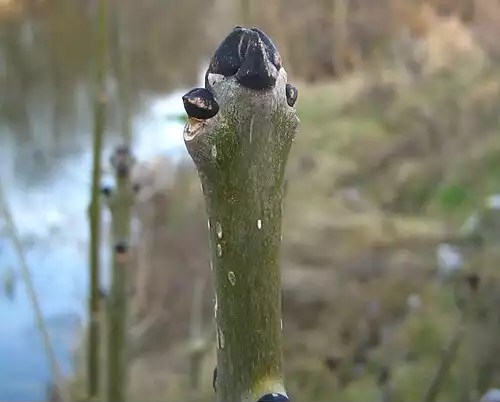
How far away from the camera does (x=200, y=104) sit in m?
0.15

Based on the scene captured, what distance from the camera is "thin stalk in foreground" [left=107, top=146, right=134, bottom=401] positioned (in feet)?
1.77

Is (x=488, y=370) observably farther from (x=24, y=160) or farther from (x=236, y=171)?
(x=24, y=160)

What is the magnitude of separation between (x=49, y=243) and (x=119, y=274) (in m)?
1.36

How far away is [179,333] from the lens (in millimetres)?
1582

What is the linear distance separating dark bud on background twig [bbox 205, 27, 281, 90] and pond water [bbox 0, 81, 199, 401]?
4.15 ft

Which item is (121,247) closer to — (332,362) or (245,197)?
(245,197)

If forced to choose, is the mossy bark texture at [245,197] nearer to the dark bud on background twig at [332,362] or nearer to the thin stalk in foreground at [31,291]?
the thin stalk in foreground at [31,291]

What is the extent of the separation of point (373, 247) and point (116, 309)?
1153 mm

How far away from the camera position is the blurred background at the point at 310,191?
1.28 meters

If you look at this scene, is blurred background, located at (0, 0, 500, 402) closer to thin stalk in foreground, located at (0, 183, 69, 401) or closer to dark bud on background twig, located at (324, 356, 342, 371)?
dark bud on background twig, located at (324, 356, 342, 371)

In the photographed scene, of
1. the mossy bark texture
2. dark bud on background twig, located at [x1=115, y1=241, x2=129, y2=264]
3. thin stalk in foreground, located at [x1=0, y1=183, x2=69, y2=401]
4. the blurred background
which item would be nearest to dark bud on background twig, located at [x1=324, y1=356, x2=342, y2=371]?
the blurred background

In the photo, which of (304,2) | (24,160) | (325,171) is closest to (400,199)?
(325,171)

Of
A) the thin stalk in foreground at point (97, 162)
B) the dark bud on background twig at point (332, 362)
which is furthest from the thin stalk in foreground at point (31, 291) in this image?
the dark bud on background twig at point (332, 362)

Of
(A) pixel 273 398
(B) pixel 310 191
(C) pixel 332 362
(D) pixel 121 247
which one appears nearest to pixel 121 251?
(D) pixel 121 247
